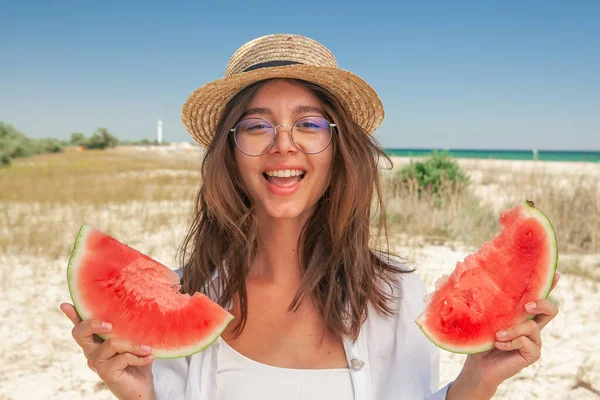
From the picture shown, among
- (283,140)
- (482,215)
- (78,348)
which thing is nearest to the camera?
(283,140)

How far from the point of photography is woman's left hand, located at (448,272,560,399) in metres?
1.31

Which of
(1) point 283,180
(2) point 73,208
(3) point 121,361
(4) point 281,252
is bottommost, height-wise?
(2) point 73,208

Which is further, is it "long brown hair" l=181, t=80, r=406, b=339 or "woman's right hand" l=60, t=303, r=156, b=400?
"long brown hair" l=181, t=80, r=406, b=339

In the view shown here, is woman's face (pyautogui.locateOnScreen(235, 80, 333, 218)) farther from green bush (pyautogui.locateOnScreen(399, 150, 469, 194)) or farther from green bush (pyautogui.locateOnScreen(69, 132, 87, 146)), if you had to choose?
green bush (pyautogui.locateOnScreen(69, 132, 87, 146))

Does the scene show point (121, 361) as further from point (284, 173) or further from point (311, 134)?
point (311, 134)

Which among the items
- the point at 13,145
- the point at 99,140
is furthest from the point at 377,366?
the point at 99,140

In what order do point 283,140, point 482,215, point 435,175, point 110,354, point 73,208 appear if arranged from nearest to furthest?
1. point 110,354
2. point 283,140
3. point 482,215
4. point 435,175
5. point 73,208

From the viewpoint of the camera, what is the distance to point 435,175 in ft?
29.3

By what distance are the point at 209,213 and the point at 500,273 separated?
52.5 inches

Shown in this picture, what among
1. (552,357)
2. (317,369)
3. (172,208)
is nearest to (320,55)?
(317,369)

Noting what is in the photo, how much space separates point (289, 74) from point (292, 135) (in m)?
0.25

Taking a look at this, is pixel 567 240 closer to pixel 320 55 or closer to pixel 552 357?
pixel 552 357

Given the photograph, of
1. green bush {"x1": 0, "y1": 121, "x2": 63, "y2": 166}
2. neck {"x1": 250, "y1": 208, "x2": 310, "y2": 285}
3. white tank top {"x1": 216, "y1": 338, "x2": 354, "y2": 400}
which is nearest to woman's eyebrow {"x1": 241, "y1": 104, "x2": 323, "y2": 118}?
neck {"x1": 250, "y1": 208, "x2": 310, "y2": 285}

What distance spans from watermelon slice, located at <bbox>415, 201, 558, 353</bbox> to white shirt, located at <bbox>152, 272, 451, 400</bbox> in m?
0.30
